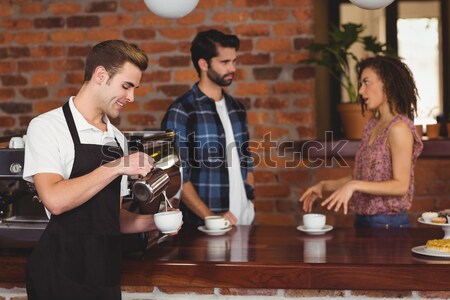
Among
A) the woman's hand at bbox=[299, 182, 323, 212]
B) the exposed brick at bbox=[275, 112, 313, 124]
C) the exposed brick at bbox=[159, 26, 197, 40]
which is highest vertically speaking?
the exposed brick at bbox=[159, 26, 197, 40]

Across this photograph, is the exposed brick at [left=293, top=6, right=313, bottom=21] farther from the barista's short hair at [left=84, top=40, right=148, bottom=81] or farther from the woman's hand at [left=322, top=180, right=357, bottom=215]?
the barista's short hair at [left=84, top=40, right=148, bottom=81]

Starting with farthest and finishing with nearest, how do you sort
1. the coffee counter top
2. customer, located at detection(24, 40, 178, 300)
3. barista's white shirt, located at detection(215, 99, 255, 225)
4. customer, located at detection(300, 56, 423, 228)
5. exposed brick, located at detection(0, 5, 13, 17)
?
exposed brick, located at detection(0, 5, 13, 17) < barista's white shirt, located at detection(215, 99, 255, 225) < customer, located at detection(300, 56, 423, 228) < the coffee counter top < customer, located at detection(24, 40, 178, 300)

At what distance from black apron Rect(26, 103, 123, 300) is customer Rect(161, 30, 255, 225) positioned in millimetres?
1014

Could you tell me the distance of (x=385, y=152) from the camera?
2.78 meters

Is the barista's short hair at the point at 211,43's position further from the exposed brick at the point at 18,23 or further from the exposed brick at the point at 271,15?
the exposed brick at the point at 18,23

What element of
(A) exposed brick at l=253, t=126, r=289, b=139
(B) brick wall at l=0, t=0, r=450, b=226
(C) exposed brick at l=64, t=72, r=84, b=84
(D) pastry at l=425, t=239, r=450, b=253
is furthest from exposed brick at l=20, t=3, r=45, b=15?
(D) pastry at l=425, t=239, r=450, b=253

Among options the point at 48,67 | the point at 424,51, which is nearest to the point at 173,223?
the point at 48,67

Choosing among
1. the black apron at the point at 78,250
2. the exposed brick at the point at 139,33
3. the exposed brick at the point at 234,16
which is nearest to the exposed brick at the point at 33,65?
the exposed brick at the point at 139,33

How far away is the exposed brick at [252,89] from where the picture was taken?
3809mm

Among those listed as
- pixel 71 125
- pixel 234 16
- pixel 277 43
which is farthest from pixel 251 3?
pixel 71 125

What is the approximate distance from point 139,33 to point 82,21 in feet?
1.11

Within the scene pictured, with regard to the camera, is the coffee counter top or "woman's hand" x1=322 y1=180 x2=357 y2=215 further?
"woman's hand" x1=322 y1=180 x2=357 y2=215

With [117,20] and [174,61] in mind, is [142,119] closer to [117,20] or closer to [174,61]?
[174,61]

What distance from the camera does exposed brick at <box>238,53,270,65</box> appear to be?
379 cm
